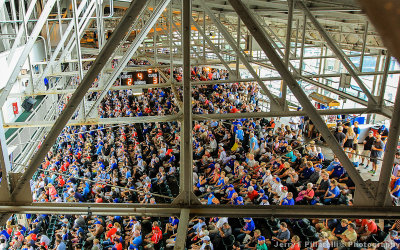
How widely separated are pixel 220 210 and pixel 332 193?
4.75 meters

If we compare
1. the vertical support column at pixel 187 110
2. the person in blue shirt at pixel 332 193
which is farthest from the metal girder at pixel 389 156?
the person in blue shirt at pixel 332 193

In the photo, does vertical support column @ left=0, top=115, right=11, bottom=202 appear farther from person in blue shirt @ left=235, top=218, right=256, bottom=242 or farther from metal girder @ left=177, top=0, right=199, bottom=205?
person in blue shirt @ left=235, top=218, right=256, bottom=242

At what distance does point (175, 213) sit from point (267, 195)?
17.5 feet

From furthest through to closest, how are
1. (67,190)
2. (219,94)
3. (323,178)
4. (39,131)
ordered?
(219,94), (39,131), (67,190), (323,178)

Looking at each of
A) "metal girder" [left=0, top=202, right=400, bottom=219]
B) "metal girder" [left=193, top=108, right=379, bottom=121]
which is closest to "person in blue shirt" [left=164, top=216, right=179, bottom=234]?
"metal girder" [left=193, top=108, right=379, bottom=121]

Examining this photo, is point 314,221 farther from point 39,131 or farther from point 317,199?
point 39,131

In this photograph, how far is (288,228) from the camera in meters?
8.02

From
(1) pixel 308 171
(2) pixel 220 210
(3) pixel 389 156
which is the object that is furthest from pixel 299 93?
(1) pixel 308 171

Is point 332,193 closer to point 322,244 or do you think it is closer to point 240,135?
point 322,244

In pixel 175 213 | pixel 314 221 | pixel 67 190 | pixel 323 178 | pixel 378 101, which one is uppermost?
pixel 378 101

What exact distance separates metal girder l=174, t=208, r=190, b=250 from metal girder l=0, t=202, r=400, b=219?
85mm

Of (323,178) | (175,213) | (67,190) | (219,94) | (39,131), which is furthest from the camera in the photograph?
(219,94)

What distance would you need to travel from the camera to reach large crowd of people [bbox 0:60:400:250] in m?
7.48

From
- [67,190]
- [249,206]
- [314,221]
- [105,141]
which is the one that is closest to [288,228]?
[314,221]
